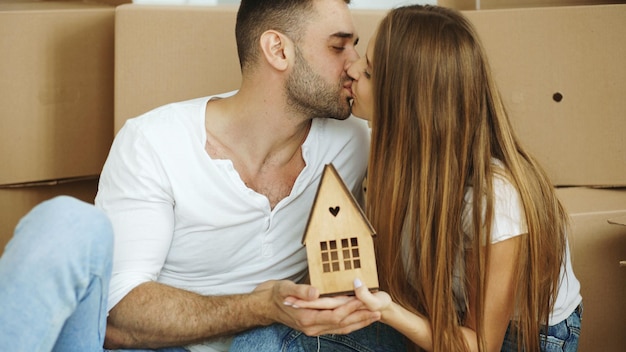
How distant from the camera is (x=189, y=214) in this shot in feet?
4.23

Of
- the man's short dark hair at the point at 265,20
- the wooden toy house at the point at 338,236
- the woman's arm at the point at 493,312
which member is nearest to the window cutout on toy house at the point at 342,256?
the wooden toy house at the point at 338,236

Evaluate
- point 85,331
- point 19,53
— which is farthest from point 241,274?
point 19,53

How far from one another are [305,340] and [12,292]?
19.5 inches

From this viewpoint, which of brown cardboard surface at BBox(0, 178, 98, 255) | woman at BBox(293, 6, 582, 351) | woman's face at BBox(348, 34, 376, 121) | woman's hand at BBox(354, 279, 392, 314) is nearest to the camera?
woman's hand at BBox(354, 279, 392, 314)

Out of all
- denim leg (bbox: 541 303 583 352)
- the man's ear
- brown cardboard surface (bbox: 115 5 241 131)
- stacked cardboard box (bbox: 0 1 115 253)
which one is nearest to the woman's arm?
denim leg (bbox: 541 303 583 352)

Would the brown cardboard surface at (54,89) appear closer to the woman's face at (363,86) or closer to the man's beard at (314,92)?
the man's beard at (314,92)

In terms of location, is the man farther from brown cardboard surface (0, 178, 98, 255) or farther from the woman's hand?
brown cardboard surface (0, 178, 98, 255)

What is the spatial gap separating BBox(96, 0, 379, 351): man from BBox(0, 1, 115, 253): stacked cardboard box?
0.92 ft

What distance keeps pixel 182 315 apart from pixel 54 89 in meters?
0.57

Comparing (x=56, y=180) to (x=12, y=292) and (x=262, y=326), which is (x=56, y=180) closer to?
(x=262, y=326)

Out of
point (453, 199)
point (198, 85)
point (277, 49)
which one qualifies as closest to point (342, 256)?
point (453, 199)

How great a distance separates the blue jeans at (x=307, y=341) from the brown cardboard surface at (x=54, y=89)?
1.81 feet

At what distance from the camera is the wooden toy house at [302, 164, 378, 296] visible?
1049mm

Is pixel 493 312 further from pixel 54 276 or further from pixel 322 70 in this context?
pixel 54 276
